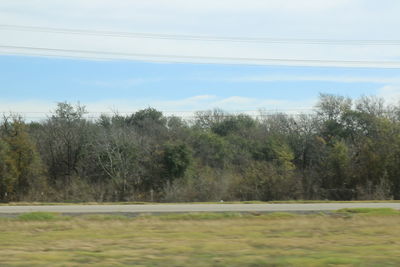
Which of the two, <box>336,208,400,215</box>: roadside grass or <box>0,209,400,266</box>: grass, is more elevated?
<box>336,208,400,215</box>: roadside grass

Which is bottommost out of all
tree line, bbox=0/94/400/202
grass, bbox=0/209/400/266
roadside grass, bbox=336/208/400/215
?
grass, bbox=0/209/400/266

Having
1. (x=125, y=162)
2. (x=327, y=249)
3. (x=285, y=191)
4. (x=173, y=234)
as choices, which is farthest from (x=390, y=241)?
(x=125, y=162)

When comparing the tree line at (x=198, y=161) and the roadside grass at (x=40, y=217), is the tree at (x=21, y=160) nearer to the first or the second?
the tree line at (x=198, y=161)

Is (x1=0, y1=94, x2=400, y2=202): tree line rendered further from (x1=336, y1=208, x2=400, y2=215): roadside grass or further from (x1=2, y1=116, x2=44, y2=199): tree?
(x1=336, y1=208, x2=400, y2=215): roadside grass

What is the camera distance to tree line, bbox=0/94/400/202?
4153 cm

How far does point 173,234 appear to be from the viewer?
14.1 meters

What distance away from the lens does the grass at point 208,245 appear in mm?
8789

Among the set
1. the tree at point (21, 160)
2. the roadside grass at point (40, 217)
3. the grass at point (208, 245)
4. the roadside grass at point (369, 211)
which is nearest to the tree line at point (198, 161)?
the tree at point (21, 160)

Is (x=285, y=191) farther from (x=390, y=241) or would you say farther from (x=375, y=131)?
(x=390, y=241)

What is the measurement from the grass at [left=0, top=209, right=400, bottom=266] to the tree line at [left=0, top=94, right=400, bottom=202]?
2374cm

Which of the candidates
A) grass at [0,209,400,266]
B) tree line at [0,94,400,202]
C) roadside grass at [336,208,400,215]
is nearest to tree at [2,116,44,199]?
tree line at [0,94,400,202]

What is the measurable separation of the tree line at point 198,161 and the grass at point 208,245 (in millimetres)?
23739

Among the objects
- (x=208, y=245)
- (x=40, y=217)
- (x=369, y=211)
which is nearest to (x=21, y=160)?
(x=40, y=217)

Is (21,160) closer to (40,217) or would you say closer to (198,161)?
(198,161)
